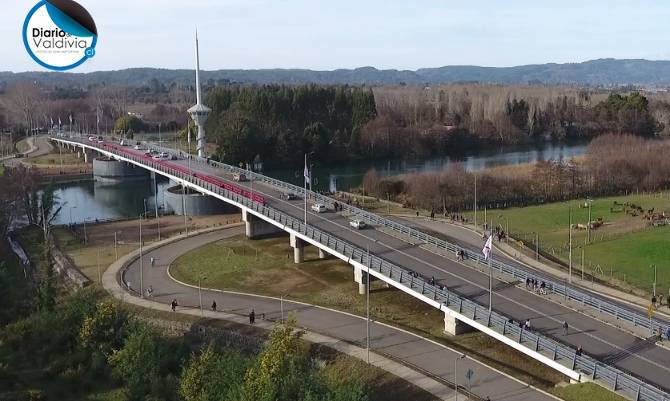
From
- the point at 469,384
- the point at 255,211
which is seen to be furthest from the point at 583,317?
the point at 255,211

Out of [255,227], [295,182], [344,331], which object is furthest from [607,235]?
[295,182]

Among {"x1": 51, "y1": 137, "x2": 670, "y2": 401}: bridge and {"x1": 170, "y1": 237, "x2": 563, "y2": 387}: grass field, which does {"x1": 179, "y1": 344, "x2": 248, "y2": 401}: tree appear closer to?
{"x1": 170, "y1": 237, "x2": 563, "y2": 387}: grass field

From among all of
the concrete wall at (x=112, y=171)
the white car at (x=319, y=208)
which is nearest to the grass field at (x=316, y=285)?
the white car at (x=319, y=208)

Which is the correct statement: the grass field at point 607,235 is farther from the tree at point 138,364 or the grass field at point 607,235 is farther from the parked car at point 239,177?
the tree at point 138,364

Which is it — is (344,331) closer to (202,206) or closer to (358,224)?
(358,224)

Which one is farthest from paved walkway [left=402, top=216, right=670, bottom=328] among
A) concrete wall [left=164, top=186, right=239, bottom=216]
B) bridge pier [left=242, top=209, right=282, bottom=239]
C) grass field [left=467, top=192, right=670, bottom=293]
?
concrete wall [left=164, top=186, right=239, bottom=216]

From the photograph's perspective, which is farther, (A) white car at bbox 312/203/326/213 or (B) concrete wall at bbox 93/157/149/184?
(B) concrete wall at bbox 93/157/149/184

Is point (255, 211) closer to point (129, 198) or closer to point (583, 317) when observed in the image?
point (583, 317)
